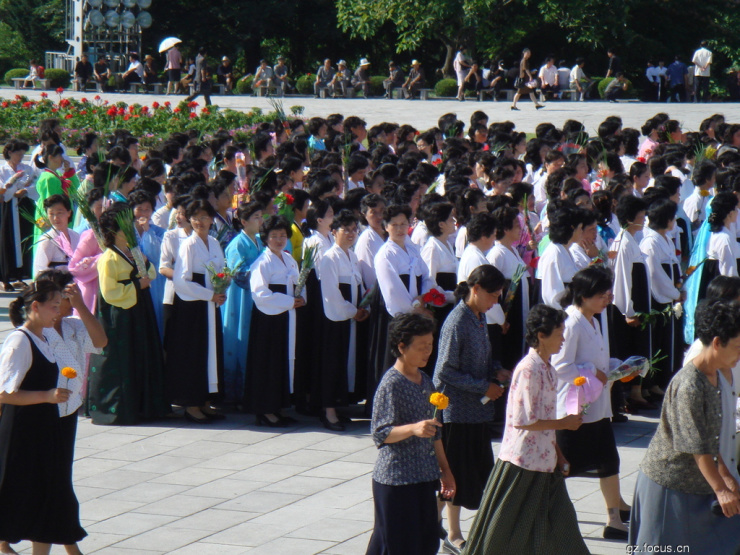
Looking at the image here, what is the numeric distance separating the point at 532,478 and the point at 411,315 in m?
1.00

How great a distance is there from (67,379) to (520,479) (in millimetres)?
2313

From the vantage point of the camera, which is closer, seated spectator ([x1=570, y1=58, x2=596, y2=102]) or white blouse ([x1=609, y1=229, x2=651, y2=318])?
white blouse ([x1=609, y1=229, x2=651, y2=318])

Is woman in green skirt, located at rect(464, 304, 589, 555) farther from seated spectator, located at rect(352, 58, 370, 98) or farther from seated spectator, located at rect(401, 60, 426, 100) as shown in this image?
seated spectator, located at rect(352, 58, 370, 98)

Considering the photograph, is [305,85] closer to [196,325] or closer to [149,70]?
[149,70]

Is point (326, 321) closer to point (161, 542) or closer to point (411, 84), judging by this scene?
point (161, 542)

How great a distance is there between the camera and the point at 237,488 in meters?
7.16

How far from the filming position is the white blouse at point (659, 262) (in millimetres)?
8984

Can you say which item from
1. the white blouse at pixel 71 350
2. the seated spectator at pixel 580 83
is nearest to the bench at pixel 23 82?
the seated spectator at pixel 580 83

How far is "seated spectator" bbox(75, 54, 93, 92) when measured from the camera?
3769 cm

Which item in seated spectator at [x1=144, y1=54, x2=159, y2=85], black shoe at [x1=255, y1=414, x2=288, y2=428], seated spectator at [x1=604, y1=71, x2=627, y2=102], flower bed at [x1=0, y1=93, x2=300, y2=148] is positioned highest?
seated spectator at [x1=144, y1=54, x2=159, y2=85]

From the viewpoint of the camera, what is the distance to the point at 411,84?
3550 cm

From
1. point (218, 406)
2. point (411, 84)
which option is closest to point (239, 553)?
point (218, 406)

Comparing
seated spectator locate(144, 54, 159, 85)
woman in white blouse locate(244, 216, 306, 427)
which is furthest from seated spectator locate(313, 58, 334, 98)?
woman in white blouse locate(244, 216, 306, 427)

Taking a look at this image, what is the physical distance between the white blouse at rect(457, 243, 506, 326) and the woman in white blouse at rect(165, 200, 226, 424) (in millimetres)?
1823
